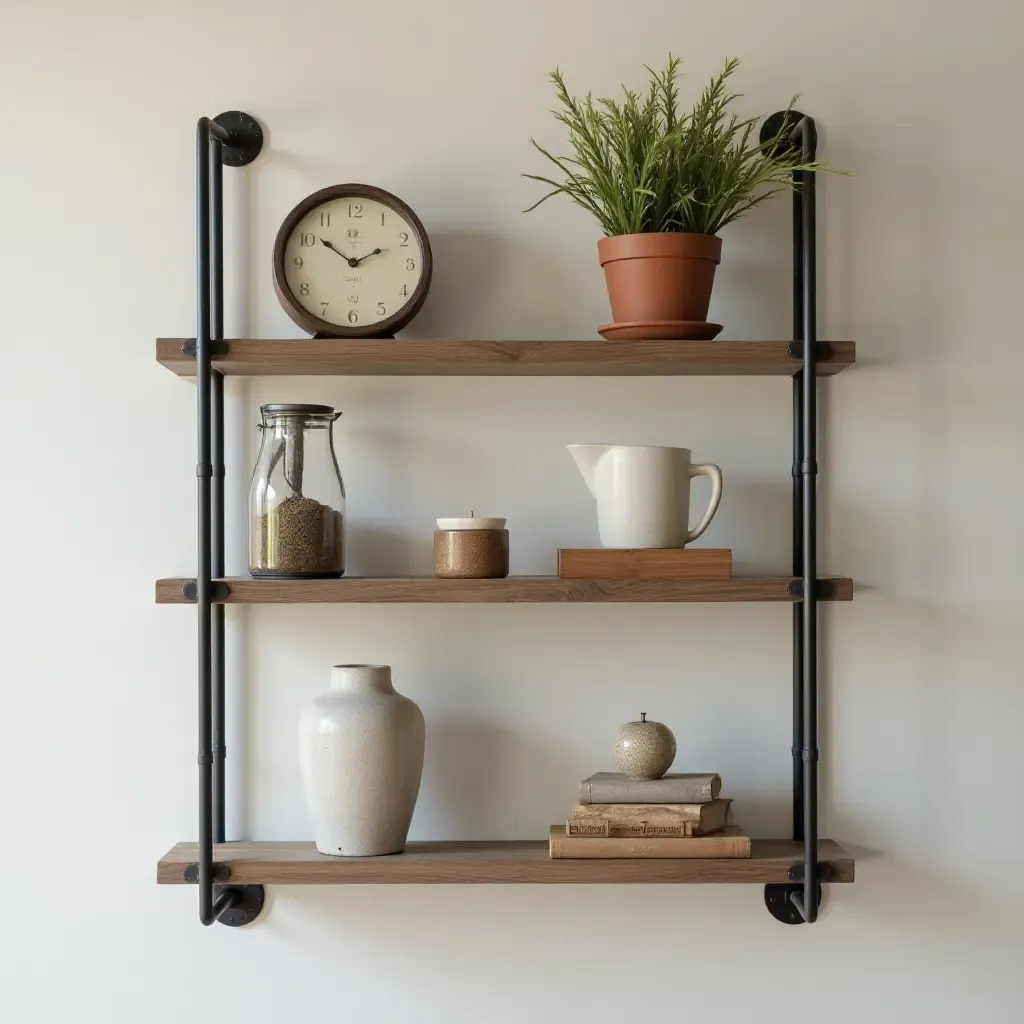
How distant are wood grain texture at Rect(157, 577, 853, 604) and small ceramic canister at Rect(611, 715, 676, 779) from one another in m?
0.16

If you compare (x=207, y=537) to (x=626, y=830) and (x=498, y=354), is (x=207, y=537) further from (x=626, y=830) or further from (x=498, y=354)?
(x=626, y=830)

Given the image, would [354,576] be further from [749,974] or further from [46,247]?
[749,974]

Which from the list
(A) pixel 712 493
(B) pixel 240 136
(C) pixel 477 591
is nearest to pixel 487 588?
(C) pixel 477 591

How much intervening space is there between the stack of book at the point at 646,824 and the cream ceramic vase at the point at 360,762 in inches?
7.2

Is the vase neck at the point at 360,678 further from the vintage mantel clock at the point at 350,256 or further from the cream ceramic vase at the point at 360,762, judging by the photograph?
the vintage mantel clock at the point at 350,256

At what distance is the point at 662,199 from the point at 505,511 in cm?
41

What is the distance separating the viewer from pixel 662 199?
4.38ft

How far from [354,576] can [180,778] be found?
0.33 meters

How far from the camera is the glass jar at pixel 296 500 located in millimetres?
1338

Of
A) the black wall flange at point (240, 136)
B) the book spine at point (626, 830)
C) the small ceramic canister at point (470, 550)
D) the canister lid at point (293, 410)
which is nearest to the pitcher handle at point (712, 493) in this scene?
the small ceramic canister at point (470, 550)

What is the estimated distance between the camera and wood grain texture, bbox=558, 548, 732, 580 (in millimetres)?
1314

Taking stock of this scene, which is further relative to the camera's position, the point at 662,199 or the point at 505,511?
the point at 505,511

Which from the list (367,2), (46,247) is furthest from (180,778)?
(367,2)

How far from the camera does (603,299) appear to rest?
58.4 inches
